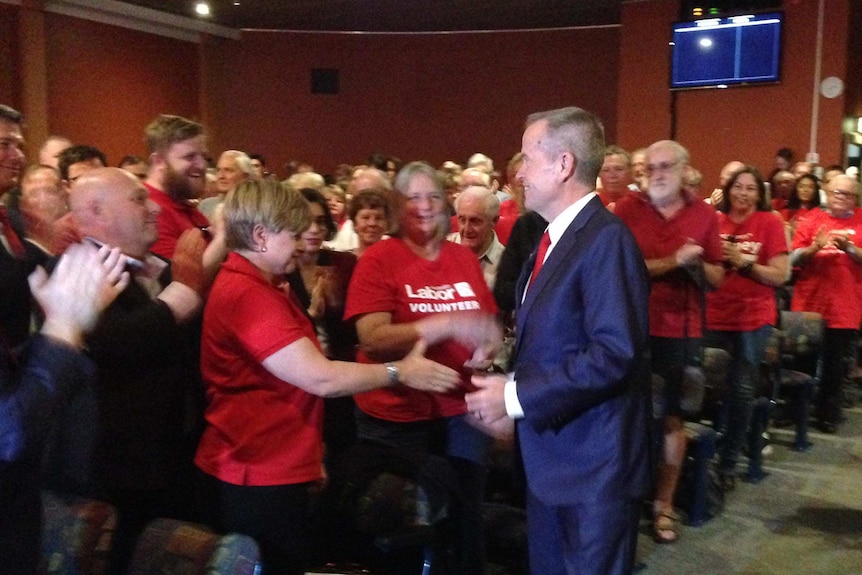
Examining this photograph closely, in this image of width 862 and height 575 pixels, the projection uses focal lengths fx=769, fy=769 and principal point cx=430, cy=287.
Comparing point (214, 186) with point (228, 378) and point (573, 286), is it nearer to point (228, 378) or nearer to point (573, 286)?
point (228, 378)

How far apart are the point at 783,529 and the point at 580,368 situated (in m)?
2.36

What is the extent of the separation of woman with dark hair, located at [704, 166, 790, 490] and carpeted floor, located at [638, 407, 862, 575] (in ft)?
0.90

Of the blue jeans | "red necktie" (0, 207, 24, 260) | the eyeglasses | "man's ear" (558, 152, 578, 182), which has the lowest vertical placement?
the blue jeans

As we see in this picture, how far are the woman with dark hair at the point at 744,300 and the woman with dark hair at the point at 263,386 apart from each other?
2427 mm

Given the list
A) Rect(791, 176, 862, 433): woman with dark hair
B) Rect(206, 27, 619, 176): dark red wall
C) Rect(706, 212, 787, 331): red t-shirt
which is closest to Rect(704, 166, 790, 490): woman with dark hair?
Rect(706, 212, 787, 331): red t-shirt

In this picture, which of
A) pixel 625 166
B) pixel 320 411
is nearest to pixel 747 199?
pixel 625 166

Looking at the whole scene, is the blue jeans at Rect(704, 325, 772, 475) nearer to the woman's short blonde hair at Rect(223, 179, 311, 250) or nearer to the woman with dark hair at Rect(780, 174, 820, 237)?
the woman with dark hair at Rect(780, 174, 820, 237)

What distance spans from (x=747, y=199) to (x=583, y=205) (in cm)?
240

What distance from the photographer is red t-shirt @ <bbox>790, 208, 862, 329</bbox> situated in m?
4.68

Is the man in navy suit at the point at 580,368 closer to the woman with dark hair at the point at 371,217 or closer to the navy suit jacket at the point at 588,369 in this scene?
the navy suit jacket at the point at 588,369

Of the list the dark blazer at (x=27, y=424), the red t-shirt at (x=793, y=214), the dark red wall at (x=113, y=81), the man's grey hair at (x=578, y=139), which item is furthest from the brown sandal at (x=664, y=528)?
the dark red wall at (x=113, y=81)

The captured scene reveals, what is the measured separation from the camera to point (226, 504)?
189 cm

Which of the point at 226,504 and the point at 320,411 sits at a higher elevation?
the point at 320,411

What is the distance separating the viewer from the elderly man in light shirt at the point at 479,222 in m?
3.41
